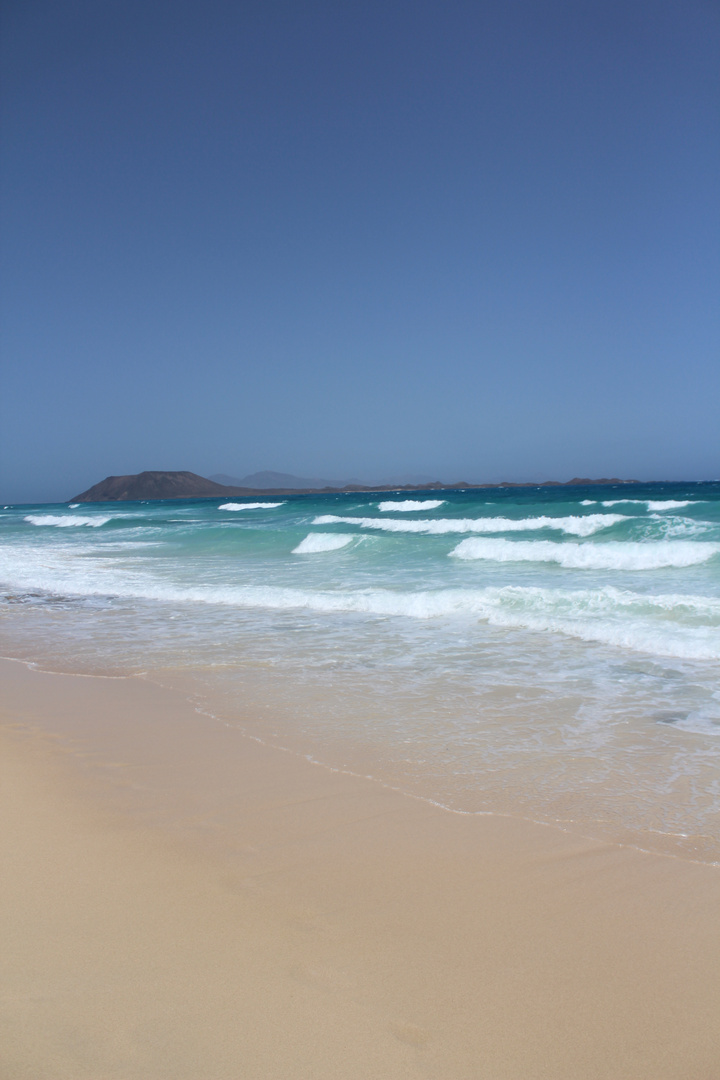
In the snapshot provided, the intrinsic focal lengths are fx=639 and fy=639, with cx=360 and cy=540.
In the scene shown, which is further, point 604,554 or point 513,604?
point 604,554

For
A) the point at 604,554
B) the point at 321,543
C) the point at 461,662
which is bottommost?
the point at 461,662

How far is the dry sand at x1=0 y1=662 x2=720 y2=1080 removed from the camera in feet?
5.47

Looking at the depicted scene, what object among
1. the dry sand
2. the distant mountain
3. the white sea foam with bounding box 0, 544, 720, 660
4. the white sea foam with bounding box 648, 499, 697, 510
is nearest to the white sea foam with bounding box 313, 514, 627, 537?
the white sea foam with bounding box 648, 499, 697, 510

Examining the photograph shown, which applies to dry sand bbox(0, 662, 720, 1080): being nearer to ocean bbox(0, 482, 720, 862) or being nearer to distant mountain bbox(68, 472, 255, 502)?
ocean bbox(0, 482, 720, 862)

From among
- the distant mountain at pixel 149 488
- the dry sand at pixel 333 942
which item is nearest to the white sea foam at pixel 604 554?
the dry sand at pixel 333 942

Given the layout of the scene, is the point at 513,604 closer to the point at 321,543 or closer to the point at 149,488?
the point at 321,543

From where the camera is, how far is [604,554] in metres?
13.0

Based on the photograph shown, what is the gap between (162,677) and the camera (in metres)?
5.78

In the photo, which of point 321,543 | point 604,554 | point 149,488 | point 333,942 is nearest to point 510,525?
point 321,543

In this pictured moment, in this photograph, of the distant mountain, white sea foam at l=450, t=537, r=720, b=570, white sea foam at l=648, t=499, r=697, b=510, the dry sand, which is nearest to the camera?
the dry sand

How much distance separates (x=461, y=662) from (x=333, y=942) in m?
4.04

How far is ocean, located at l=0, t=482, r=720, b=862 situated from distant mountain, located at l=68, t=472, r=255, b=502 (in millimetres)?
126059

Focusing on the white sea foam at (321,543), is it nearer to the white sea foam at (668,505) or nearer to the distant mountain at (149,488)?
the white sea foam at (668,505)

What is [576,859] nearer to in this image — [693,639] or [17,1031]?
[17,1031]
